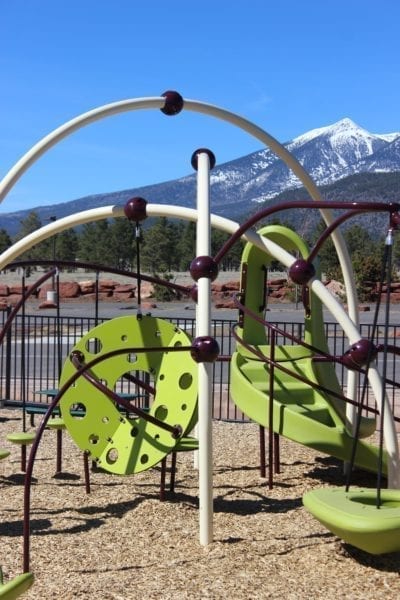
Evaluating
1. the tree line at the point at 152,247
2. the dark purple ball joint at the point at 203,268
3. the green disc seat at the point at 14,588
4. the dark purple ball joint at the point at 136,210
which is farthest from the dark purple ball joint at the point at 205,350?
the tree line at the point at 152,247

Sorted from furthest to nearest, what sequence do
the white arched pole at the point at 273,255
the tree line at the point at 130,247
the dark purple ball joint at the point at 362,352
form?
the tree line at the point at 130,247 → the white arched pole at the point at 273,255 → the dark purple ball joint at the point at 362,352

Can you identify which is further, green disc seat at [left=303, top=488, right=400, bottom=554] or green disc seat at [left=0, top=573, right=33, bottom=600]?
green disc seat at [left=303, top=488, right=400, bottom=554]

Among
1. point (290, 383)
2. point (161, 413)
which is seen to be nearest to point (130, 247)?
point (290, 383)

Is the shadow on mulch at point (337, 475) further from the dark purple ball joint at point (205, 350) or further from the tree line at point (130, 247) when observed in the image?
the tree line at point (130, 247)

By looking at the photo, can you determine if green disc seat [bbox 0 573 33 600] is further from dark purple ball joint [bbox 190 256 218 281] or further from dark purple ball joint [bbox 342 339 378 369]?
dark purple ball joint [bbox 342 339 378 369]

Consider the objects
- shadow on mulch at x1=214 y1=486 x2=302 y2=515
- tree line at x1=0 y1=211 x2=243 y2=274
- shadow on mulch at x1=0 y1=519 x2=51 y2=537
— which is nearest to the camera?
shadow on mulch at x1=0 y1=519 x2=51 y2=537

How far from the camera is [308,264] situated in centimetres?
609

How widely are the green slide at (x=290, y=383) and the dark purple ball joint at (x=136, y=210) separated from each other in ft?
5.28

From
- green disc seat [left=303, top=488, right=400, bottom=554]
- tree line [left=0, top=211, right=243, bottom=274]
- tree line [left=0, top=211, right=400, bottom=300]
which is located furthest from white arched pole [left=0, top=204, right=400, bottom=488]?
tree line [left=0, top=211, right=243, bottom=274]

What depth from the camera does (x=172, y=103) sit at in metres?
6.27

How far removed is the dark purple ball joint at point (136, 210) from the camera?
21.2 ft

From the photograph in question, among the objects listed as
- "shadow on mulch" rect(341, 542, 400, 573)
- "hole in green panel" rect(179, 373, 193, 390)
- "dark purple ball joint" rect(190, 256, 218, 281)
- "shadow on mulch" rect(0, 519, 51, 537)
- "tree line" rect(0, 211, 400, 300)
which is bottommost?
"shadow on mulch" rect(0, 519, 51, 537)

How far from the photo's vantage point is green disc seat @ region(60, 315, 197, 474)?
6449 mm

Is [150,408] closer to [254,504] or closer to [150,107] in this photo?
[254,504]
